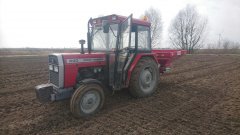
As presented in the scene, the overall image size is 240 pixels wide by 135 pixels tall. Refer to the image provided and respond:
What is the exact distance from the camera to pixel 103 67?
20.5 ft

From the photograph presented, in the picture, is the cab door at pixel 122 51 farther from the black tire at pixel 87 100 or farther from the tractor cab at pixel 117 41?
the black tire at pixel 87 100

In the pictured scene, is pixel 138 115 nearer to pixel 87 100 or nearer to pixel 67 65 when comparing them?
pixel 87 100

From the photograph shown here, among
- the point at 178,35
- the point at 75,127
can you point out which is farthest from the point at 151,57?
the point at 178,35

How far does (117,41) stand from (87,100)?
71.5 inches

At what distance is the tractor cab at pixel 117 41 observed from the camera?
608 centimetres

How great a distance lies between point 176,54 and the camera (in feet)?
29.9

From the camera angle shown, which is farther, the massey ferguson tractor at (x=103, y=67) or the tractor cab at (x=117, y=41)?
the tractor cab at (x=117, y=41)

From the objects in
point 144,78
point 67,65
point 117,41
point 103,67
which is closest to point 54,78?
point 67,65

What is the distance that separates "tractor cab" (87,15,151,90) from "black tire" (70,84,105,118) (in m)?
0.81

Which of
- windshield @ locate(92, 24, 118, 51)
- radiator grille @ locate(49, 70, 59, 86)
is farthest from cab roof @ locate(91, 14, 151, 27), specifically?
radiator grille @ locate(49, 70, 59, 86)

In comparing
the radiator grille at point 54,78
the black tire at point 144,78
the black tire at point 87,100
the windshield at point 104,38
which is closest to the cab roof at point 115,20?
the windshield at point 104,38

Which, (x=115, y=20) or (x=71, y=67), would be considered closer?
(x=71, y=67)

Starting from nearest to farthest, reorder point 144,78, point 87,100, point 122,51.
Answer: point 87,100
point 122,51
point 144,78

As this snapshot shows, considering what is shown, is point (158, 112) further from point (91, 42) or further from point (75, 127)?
point (91, 42)
